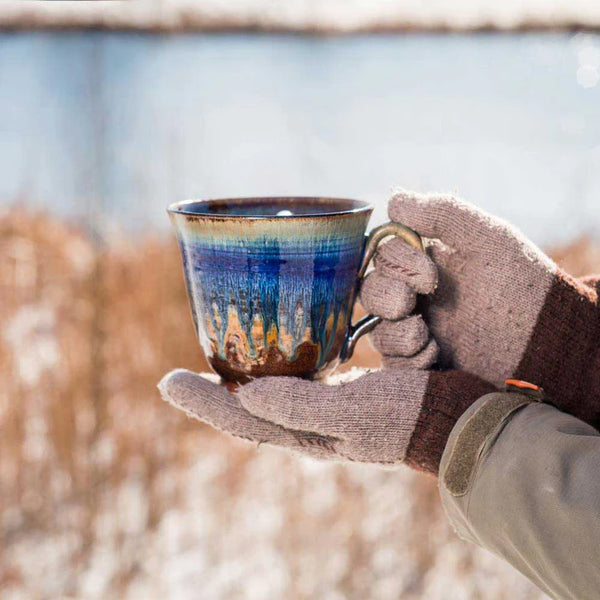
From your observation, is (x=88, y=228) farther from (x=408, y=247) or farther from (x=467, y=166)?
(x=408, y=247)

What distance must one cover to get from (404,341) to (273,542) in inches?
58.7

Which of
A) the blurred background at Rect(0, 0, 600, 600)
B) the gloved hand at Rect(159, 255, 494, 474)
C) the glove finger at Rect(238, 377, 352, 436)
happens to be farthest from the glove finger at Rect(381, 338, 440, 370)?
the blurred background at Rect(0, 0, 600, 600)

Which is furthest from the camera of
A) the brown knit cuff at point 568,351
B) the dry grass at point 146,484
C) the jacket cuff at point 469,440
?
the dry grass at point 146,484

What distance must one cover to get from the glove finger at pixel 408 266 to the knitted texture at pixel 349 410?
0.11 metres

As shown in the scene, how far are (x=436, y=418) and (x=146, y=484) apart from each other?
5.64 ft

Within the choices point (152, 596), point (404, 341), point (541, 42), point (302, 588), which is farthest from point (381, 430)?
point (541, 42)

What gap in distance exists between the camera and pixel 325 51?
2945 mm

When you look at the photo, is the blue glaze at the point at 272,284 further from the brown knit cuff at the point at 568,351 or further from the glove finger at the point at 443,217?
the brown knit cuff at the point at 568,351

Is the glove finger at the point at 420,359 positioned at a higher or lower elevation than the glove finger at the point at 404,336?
lower

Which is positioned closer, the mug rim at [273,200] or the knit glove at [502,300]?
the mug rim at [273,200]

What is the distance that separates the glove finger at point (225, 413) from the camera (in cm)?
85

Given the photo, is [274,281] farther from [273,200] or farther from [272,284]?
[273,200]

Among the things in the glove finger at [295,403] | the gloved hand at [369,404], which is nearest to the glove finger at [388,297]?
the gloved hand at [369,404]

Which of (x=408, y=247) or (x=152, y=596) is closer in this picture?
(x=408, y=247)
